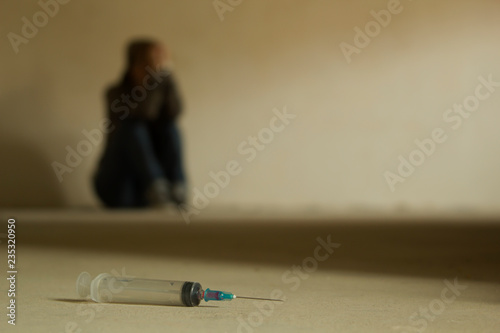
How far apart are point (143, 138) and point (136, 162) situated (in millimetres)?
129

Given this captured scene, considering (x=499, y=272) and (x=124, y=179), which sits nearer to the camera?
(x=499, y=272)

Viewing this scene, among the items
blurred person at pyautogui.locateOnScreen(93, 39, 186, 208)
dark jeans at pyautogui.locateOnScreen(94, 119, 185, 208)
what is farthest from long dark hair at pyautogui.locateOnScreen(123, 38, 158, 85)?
dark jeans at pyautogui.locateOnScreen(94, 119, 185, 208)

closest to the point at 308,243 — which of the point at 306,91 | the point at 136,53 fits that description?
the point at 306,91

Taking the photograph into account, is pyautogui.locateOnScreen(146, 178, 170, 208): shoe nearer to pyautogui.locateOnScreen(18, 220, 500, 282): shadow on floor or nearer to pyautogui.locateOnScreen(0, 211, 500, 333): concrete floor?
pyautogui.locateOnScreen(18, 220, 500, 282): shadow on floor

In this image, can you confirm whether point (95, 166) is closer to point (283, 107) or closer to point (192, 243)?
point (283, 107)

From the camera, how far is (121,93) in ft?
10.8

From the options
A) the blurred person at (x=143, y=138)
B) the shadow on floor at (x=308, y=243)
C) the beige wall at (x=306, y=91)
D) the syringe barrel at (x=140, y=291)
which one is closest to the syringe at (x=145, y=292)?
the syringe barrel at (x=140, y=291)

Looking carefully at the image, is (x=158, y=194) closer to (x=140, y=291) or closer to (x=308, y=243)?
(x=308, y=243)

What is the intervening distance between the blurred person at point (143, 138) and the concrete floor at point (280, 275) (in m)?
1.18

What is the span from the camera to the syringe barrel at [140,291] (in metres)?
0.72

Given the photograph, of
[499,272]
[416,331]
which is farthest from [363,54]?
[416,331]

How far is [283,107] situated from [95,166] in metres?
1.12

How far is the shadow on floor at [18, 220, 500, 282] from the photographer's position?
1.11 m

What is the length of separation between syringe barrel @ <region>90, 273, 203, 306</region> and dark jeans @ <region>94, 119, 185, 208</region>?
2302 mm
